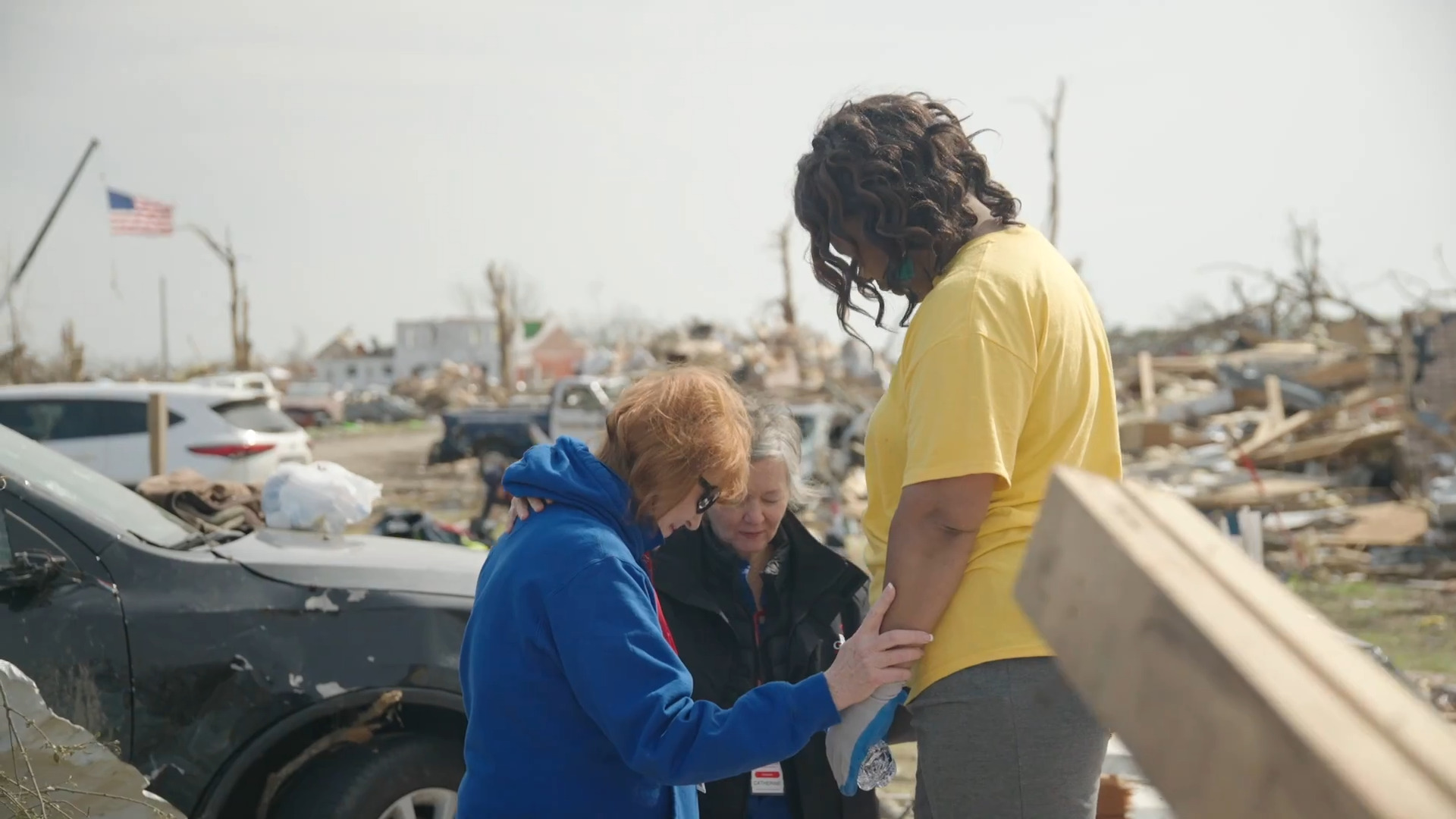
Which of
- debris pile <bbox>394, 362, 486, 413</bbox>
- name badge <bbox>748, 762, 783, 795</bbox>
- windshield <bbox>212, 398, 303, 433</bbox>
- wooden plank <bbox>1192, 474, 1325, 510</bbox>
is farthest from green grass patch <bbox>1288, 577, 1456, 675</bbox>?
debris pile <bbox>394, 362, 486, 413</bbox>

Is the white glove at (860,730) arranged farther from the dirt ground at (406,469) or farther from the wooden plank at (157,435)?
the dirt ground at (406,469)

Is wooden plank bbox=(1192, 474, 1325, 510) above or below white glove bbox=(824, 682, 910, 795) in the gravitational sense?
below

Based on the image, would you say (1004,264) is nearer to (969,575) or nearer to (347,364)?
(969,575)

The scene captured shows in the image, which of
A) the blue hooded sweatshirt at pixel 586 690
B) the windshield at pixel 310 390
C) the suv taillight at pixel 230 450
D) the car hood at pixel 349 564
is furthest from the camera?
the windshield at pixel 310 390

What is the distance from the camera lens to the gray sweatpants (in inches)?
80.7

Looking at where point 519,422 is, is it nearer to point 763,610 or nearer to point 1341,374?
point 1341,374

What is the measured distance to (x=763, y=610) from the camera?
328cm

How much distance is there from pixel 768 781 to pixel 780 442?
94 centimetres

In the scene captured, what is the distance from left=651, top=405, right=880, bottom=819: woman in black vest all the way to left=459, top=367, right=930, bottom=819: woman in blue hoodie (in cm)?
89

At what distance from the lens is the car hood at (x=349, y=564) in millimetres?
3697

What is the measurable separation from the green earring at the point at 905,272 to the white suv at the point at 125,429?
11.6 metres

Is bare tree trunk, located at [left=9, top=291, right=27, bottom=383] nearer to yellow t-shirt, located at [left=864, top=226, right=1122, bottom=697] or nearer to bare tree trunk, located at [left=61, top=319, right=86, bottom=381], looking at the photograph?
bare tree trunk, located at [left=61, top=319, right=86, bottom=381]

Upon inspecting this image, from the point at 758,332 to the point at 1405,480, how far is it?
13.5m

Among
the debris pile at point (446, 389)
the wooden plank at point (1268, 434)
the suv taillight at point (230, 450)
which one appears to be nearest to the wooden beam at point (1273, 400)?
the wooden plank at point (1268, 434)
